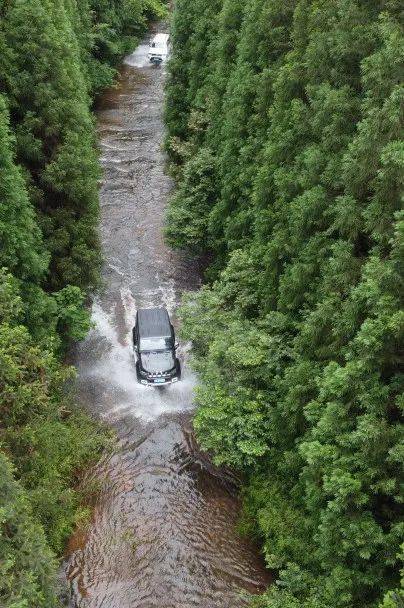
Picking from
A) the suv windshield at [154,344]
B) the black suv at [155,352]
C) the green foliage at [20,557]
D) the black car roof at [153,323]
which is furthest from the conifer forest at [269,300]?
the black car roof at [153,323]

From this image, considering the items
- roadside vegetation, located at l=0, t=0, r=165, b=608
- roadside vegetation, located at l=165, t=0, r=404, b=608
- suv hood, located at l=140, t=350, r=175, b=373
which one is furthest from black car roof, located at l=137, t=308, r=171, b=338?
roadside vegetation, located at l=0, t=0, r=165, b=608

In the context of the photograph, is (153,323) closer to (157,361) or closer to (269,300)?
(157,361)

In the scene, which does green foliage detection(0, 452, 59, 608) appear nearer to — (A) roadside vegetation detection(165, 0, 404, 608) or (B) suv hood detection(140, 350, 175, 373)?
(A) roadside vegetation detection(165, 0, 404, 608)

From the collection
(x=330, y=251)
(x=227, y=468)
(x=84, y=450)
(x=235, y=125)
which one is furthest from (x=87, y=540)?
(x=235, y=125)

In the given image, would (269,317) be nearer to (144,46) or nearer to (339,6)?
(339,6)

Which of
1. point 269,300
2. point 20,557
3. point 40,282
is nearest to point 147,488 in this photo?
point 20,557
